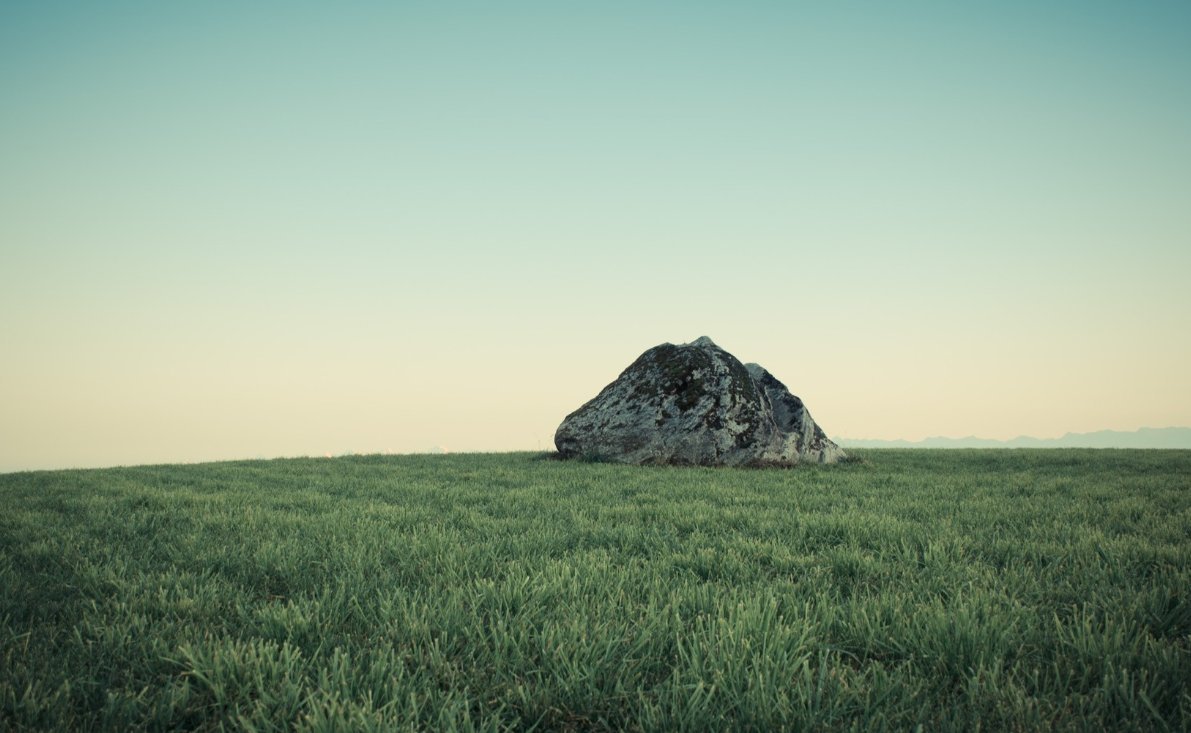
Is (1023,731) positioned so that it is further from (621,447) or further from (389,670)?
(621,447)

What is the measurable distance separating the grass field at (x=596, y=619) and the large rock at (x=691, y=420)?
24.8ft

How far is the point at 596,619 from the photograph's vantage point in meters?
3.44

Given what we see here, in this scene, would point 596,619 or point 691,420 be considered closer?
point 596,619

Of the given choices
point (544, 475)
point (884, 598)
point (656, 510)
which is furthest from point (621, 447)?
point (884, 598)

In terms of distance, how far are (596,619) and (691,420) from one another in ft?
39.0

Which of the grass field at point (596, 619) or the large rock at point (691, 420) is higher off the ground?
the large rock at point (691, 420)

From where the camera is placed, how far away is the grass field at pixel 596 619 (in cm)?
263

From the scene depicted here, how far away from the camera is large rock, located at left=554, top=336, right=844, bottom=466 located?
14.8 meters

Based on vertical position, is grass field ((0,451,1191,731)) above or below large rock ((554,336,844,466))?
below

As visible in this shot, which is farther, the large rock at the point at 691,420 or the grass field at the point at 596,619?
the large rock at the point at 691,420

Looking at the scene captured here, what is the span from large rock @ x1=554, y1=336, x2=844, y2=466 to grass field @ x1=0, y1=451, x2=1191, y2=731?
24.8ft

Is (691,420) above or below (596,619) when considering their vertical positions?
above

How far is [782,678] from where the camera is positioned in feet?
9.16

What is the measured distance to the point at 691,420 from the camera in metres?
15.1
